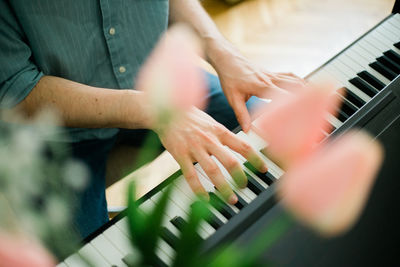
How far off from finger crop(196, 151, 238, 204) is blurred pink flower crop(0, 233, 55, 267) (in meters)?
0.39

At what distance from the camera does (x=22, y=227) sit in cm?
32

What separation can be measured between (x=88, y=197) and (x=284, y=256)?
0.55 metres

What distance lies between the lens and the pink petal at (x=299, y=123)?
1.09 ft

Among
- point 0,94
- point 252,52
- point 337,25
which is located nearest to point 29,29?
point 0,94

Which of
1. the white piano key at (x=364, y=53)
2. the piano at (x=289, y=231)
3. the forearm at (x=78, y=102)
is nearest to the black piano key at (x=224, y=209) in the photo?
the piano at (x=289, y=231)

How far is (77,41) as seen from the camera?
87cm

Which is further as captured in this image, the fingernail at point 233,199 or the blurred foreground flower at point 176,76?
the fingernail at point 233,199

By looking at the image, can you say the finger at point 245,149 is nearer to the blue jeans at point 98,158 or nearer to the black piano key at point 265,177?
the black piano key at point 265,177

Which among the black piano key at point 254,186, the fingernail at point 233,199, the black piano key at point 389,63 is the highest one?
the fingernail at point 233,199

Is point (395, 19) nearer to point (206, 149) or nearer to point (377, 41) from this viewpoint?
point (377, 41)

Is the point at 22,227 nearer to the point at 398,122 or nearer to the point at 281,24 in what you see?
the point at 398,122

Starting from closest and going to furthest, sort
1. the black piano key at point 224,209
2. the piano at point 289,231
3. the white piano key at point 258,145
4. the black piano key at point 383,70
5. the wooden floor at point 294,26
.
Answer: the piano at point 289,231 → the black piano key at point 224,209 → the white piano key at point 258,145 → the black piano key at point 383,70 → the wooden floor at point 294,26

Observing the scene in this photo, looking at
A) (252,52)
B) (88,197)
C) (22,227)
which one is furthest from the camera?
(252,52)

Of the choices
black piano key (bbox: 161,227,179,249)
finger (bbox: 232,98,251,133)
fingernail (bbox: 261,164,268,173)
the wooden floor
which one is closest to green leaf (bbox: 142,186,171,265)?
black piano key (bbox: 161,227,179,249)
